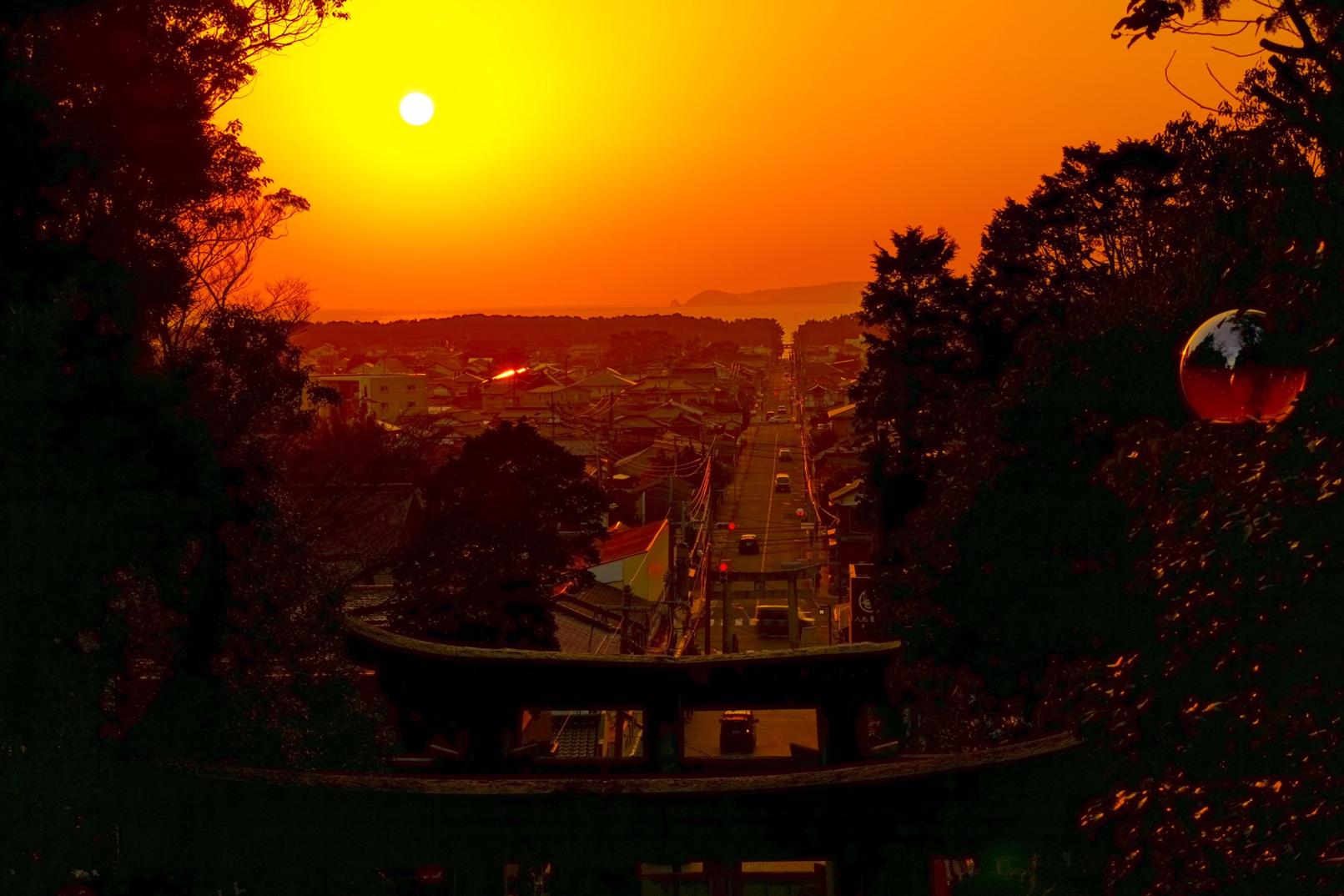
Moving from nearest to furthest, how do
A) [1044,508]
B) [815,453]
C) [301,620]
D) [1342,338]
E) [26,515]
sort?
[1342,338] → [26,515] → [301,620] → [1044,508] → [815,453]

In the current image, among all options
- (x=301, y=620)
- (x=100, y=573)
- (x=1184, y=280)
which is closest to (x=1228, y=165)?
(x=1184, y=280)

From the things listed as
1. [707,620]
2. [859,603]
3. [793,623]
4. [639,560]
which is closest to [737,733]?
[859,603]

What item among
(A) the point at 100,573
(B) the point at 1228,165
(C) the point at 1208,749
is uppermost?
(B) the point at 1228,165

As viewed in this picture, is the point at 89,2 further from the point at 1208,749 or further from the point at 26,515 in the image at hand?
the point at 1208,749

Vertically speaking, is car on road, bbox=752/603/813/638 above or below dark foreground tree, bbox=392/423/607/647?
below

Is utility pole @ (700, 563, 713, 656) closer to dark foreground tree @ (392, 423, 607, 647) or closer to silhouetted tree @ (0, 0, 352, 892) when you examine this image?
dark foreground tree @ (392, 423, 607, 647)

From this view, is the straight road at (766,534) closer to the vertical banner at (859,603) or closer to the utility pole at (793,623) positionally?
the utility pole at (793,623)

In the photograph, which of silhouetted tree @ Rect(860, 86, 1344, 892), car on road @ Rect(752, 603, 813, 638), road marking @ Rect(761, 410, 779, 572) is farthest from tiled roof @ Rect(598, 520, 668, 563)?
silhouetted tree @ Rect(860, 86, 1344, 892)
